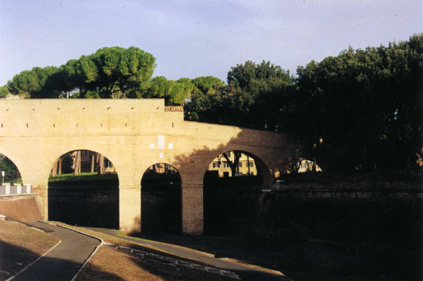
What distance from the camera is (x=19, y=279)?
14.6 meters

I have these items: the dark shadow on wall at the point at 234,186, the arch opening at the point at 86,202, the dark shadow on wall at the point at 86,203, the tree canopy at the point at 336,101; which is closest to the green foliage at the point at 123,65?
the tree canopy at the point at 336,101

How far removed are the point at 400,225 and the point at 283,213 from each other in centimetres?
1051

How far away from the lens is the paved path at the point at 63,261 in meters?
15.3

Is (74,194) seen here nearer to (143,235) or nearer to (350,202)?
(143,235)

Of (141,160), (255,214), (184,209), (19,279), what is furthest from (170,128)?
(19,279)

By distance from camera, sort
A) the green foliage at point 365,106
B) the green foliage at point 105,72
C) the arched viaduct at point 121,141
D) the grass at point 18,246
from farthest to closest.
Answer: the green foliage at point 105,72 < the arched viaduct at point 121,141 < the green foliage at point 365,106 < the grass at point 18,246

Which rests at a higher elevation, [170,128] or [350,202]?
[170,128]

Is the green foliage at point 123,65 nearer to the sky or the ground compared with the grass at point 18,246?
nearer to the sky

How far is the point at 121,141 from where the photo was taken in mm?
35156

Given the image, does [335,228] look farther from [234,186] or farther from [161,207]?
[161,207]

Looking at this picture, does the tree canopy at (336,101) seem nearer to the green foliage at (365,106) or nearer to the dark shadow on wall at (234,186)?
the green foliage at (365,106)

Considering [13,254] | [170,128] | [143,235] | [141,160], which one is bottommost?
[143,235]

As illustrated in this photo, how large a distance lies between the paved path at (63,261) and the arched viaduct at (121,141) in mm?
10365

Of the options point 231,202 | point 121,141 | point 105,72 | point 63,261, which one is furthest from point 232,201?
point 63,261
